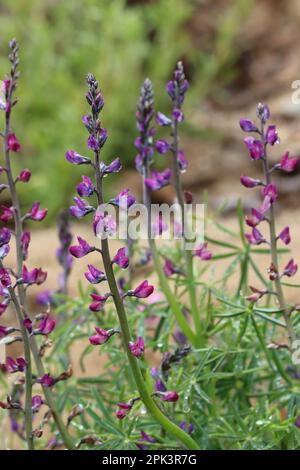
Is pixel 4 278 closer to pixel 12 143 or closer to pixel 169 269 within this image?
pixel 12 143

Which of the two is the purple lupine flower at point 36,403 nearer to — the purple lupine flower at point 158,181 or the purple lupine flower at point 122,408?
the purple lupine flower at point 122,408

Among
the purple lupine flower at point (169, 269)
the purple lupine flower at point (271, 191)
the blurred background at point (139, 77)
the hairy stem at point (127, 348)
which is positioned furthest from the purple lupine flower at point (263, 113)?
the blurred background at point (139, 77)

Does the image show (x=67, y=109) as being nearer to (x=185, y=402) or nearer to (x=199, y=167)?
(x=199, y=167)

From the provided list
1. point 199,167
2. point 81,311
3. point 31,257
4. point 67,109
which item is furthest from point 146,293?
point 199,167

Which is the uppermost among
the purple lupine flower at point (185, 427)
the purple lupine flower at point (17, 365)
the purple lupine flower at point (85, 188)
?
the purple lupine flower at point (85, 188)

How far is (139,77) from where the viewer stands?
15.2 feet

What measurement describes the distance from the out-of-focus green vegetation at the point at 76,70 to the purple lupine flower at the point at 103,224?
9.54 feet

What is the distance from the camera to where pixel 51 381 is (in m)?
1.48

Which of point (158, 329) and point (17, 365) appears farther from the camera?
point (158, 329)

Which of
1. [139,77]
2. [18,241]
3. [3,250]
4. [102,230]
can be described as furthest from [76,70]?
[102,230]

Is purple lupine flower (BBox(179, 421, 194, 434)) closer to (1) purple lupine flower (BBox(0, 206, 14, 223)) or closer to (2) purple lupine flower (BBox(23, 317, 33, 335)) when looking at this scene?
(2) purple lupine flower (BBox(23, 317, 33, 335))

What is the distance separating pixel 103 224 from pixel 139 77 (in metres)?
3.53

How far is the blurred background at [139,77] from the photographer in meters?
4.25

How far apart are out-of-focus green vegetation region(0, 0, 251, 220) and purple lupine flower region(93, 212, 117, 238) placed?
9.54 feet
